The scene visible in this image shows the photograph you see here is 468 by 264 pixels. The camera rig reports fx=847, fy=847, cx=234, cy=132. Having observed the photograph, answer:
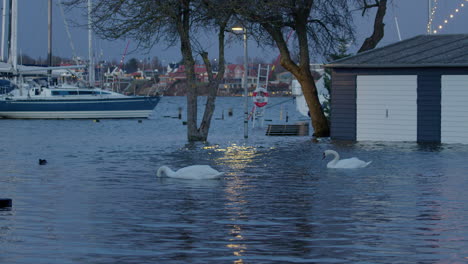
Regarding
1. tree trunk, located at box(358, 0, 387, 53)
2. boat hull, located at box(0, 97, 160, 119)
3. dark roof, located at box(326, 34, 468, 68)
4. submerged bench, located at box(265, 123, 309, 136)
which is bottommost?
submerged bench, located at box(265, 123, 309, 136)

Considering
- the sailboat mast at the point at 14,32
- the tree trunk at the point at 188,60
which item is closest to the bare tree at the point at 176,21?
the tree trunk at the point at 188,60

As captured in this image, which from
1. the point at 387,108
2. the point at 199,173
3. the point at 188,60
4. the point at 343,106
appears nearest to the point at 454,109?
the point at 387,108

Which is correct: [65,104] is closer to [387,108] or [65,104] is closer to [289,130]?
[289,130]

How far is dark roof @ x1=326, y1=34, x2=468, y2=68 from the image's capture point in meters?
29.1

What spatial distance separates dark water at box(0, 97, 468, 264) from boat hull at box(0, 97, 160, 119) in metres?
45.8

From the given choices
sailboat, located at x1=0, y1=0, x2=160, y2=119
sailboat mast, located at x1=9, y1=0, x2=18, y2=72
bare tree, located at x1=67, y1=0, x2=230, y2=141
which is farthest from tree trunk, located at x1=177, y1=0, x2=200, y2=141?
sailboat, located at x1=0, y1=0, x2=160, y2=119

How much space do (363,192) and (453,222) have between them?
3705 mm

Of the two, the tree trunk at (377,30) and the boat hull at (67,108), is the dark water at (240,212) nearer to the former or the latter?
the tree trunk at (377,30)

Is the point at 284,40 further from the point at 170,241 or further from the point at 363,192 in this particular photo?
the point at 170,241

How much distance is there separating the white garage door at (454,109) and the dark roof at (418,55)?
676 mm

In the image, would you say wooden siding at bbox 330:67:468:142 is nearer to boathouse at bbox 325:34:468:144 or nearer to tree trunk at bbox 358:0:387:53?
boathouse at bbox 325:34:468:144

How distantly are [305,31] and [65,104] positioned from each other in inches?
1482

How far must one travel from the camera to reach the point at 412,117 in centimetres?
2973

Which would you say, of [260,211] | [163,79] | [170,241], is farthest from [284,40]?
[163,79]
